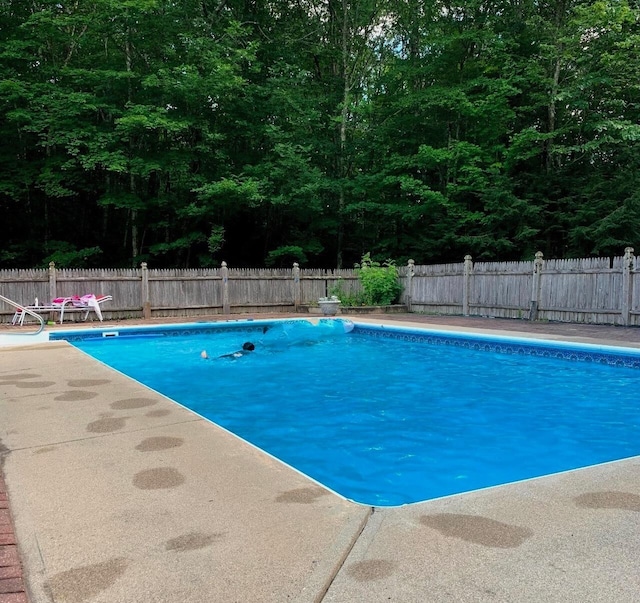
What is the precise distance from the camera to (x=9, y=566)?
1.95 metres

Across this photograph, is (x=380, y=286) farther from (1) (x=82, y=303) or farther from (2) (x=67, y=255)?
(2) (x=67, y=255)

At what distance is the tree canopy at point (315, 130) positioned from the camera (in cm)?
1666

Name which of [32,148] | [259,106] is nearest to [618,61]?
[259,106]

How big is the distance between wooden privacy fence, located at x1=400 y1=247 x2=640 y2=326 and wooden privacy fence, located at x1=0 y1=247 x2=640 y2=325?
21mm

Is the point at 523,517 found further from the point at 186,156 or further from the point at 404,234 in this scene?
the point at 404,234

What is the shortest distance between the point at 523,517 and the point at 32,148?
21162 mm

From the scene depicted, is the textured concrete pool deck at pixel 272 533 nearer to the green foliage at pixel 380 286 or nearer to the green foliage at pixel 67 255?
the green foliage at pixel 380 286

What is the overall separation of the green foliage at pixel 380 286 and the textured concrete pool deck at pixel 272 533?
41.5ft

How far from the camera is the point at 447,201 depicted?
18781 mm

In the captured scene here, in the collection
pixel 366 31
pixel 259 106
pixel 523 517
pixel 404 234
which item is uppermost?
pixel 366 31

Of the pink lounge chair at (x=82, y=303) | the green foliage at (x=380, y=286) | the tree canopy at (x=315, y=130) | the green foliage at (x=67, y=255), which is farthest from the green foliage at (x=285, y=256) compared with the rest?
the pink lounge chair at (x=82, y=303)

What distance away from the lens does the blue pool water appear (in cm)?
407

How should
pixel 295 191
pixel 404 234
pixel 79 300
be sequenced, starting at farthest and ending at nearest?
pixel 404 234, pixel 295 191, pixel 79 300

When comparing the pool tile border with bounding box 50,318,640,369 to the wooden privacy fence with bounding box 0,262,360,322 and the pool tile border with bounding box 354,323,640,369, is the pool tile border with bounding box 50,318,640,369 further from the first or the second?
the wooden privacy fence with bounding box 0,262,360,322
